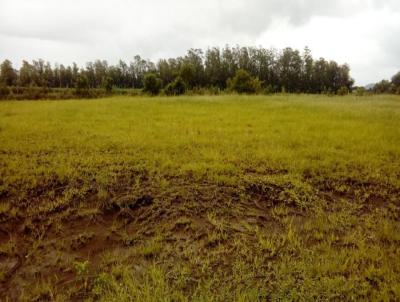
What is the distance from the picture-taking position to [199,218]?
12.8ft

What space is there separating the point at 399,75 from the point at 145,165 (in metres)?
79.9

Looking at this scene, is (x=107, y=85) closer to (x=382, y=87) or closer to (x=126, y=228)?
(x=126, y=228)

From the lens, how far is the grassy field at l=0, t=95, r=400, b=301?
2.73 meters

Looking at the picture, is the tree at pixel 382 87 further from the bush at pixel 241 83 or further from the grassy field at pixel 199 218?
the grassy field at pixel 199 218

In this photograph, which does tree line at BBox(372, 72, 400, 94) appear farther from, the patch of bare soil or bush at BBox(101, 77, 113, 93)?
the patch of bare soil

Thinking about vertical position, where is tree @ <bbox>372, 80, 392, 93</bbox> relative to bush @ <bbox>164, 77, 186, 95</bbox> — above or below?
above

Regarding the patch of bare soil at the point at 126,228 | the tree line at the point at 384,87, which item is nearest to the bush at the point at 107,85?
the patch of bare soil at the point at 126,228

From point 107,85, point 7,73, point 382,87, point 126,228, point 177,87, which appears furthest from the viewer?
point 7,73

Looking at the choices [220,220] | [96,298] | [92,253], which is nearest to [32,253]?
[92,253]

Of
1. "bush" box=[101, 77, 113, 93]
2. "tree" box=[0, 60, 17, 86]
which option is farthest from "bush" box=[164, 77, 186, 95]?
"tree" box=[0, 60, 17, 86]

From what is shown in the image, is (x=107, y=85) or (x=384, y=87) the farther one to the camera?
(x=384, y=87)

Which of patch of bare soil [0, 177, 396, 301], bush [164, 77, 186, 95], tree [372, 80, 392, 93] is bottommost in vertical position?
patch of bare soil [0, 177, 396, 301]

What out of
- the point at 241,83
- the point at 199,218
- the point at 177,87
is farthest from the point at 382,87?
the point at 199,218

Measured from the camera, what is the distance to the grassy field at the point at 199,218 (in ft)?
8.95
